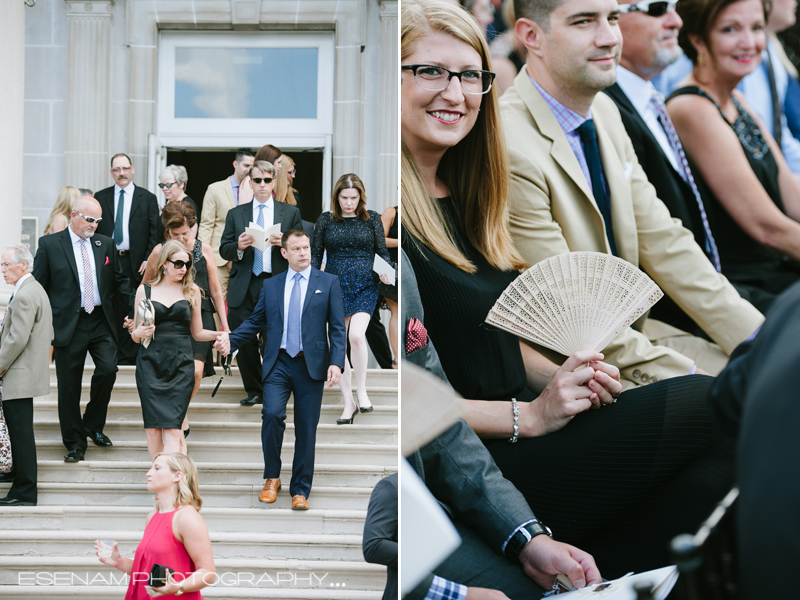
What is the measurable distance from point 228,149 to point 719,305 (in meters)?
3.13

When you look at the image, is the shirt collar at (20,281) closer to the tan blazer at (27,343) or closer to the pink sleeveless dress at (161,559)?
the tan blazer at (27,343)

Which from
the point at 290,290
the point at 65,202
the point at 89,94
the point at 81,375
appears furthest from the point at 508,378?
the point at 89,94

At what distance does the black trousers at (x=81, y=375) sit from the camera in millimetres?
3459

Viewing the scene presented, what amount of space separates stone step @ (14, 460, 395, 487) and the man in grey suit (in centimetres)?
215

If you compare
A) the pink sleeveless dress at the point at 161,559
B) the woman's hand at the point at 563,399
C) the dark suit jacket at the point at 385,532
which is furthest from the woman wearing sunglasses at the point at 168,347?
the woman's hand at the point at 563,399

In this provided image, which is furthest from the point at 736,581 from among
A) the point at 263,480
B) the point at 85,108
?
the point at 85,108

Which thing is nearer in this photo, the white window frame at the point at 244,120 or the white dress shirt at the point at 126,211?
the white dress shirt at the point at 126,211

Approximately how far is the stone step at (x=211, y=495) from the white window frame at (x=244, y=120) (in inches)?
73.8

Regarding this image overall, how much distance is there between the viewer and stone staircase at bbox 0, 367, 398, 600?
123 inches

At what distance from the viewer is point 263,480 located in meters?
3.50

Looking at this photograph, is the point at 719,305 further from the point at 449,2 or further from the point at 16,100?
the point at 16,100

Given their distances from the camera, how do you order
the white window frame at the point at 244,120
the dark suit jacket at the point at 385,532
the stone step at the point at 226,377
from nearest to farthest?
the dark suit jacket at the point at 385,532, the stone step at the point at 226,377, the white window frame at the point at 244,120

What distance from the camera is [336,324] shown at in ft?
11.0

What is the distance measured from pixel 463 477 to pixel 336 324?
79.9 inches
